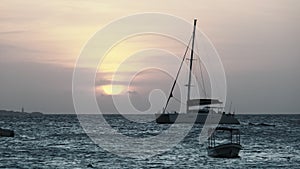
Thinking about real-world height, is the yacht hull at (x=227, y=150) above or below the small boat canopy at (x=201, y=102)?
below

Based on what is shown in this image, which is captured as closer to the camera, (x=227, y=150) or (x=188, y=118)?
→ (x=227, y=150)

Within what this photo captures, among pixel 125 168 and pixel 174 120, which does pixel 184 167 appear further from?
pixel 174 120

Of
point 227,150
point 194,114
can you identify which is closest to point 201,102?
point 194,114

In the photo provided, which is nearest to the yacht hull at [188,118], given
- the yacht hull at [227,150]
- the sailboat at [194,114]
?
the sailboat at [194,114]

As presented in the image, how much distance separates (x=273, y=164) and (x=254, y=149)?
19.9 meters

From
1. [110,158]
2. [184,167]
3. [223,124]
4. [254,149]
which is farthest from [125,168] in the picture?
[223,124]

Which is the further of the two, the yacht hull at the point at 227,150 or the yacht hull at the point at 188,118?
the yacht hull at the point at 188,118

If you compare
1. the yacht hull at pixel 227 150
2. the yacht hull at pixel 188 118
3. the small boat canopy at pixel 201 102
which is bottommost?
the yacht hull at pixel 227 150

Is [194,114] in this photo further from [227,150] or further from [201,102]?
[227,150]

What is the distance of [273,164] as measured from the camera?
63.7 m

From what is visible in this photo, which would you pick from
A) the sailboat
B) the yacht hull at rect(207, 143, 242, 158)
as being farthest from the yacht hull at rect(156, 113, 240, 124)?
the yacht hull at rect(207, 143, 242, 158)

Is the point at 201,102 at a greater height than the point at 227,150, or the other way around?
the point at 201,102

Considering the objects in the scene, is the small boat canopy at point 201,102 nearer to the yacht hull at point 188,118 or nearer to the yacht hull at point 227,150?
the yacht hull at point 188,118

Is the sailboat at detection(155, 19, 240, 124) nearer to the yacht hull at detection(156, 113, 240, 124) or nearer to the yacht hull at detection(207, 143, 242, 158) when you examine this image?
the yacht hull at detection(156, 113, 240, 124)
